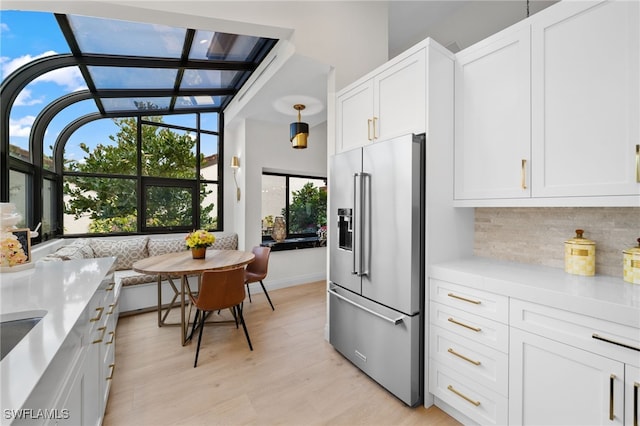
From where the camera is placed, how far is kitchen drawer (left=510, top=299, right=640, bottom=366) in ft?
3.77

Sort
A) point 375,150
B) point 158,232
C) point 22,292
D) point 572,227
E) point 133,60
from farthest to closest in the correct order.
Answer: point 158,232 → point 133,60 → point 375,150 → point 572,227 → point 22,292

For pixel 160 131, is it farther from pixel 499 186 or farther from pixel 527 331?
pixel 527 331

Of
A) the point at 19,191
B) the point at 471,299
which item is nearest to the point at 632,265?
the point at 471,299

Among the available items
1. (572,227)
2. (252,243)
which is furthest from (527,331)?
(252,243)

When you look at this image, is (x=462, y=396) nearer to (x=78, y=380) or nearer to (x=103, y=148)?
(x=78, y=380)

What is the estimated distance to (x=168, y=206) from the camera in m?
4.54

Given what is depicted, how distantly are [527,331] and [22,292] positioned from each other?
258 centimetres

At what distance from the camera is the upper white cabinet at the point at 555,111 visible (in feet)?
4.50

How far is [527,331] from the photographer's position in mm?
1443

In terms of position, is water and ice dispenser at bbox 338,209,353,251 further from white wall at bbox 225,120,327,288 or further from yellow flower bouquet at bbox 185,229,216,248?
white wall at bbox 225,120,327,288

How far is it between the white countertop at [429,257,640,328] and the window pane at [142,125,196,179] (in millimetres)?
4319

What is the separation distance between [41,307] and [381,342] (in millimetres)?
1969

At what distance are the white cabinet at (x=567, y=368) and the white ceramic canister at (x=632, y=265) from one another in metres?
0.50

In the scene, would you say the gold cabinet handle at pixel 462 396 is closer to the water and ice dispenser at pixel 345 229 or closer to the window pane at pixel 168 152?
the water and ice dispenser at pixel 345 229
